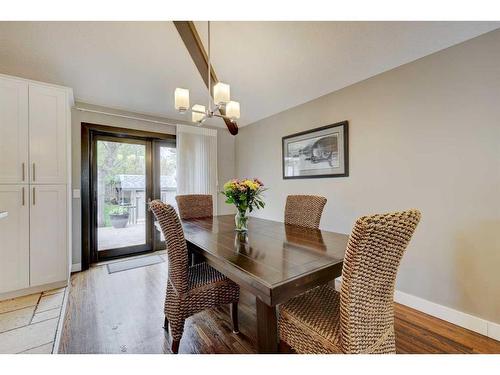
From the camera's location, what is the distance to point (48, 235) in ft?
8.00

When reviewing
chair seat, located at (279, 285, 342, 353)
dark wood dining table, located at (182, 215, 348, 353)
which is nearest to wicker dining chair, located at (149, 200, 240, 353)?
dark wood dining table, located at (182, 215, 348, 353)

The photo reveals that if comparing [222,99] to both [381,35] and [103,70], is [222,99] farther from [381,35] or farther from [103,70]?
[103,70]

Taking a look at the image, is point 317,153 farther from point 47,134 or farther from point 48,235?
point 48,235

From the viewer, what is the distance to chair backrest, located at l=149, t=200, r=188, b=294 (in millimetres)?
1372

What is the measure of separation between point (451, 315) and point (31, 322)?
3.56 metres

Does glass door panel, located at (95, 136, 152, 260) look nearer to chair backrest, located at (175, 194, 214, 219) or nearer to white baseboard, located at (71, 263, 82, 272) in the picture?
white baseboard, located at (71, 263, 82, 272)

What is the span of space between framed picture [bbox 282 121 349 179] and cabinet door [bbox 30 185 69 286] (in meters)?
2.93

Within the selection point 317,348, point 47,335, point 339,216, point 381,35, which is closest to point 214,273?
point 317,348

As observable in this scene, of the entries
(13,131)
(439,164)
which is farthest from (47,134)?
(439,164)

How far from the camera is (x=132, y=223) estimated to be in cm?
359

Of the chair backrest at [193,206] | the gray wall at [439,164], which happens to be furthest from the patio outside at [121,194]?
the gray wall at [439,164]

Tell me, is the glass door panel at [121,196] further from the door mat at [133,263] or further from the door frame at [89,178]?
the door mat at [133,263]

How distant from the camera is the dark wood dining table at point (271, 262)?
91cm

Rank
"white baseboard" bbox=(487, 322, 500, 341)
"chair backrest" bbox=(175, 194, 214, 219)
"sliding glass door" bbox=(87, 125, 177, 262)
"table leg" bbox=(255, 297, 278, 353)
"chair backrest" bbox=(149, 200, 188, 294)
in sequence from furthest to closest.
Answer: "sliding glass door" bbox=(87, 125, 177, 262), "chair backrest" bbox=(175, 194, 214, 219), "white baseboard" bbox=(487, 322, 500, 341), "chair backrest" bbox=(149, 200, 188, 294), "table leg" bbox=(255, 297, 278, 353)
